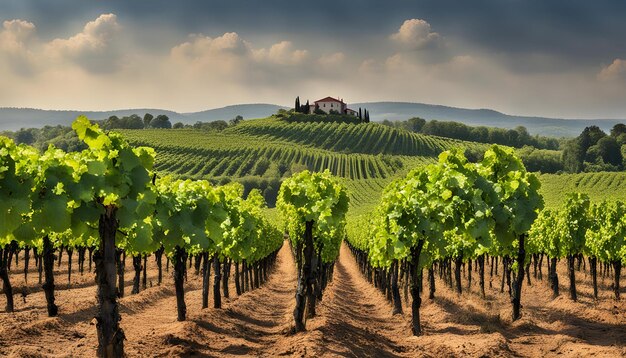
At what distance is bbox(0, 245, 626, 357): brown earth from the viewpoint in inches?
672

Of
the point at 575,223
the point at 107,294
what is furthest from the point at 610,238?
the point at 107,294

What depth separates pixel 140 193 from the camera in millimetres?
10523

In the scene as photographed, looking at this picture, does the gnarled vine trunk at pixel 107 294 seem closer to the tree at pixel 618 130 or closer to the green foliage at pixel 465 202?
the green foliage at pixel 465 202

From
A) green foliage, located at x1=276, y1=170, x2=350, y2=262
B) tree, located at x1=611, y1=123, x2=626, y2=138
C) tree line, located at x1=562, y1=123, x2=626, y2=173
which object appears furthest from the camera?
tree, located at x1=611, y1=123, x2=626, y2=138

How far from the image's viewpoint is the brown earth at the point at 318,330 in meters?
17.1

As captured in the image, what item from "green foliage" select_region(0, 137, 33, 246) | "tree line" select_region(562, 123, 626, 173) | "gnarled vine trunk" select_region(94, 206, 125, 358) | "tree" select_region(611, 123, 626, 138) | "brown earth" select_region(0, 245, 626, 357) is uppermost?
"tree" select_region(611, 123, 626, 138)

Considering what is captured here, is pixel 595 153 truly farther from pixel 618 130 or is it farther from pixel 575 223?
pixel 575 223

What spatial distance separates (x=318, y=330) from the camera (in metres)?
19.2

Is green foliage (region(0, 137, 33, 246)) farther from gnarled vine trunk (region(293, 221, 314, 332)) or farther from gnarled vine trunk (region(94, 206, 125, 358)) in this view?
gnarled vine trunk (region(293, 221, 314, 332))

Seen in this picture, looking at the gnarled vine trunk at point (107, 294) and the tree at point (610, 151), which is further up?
the tree at point (610, 151)


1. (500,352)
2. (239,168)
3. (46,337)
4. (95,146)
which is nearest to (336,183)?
(500,352)

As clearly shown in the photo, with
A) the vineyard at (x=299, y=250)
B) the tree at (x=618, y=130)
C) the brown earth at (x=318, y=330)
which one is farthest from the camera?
the tree at (x=618, y=130)

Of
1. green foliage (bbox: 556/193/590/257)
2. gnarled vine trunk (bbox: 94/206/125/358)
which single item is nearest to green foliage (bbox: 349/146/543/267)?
gnarled vine trunk (bbox: 94/206/125/358)

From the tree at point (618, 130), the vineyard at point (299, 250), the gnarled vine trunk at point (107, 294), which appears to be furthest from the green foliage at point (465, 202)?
the tree at point (618, 130)
